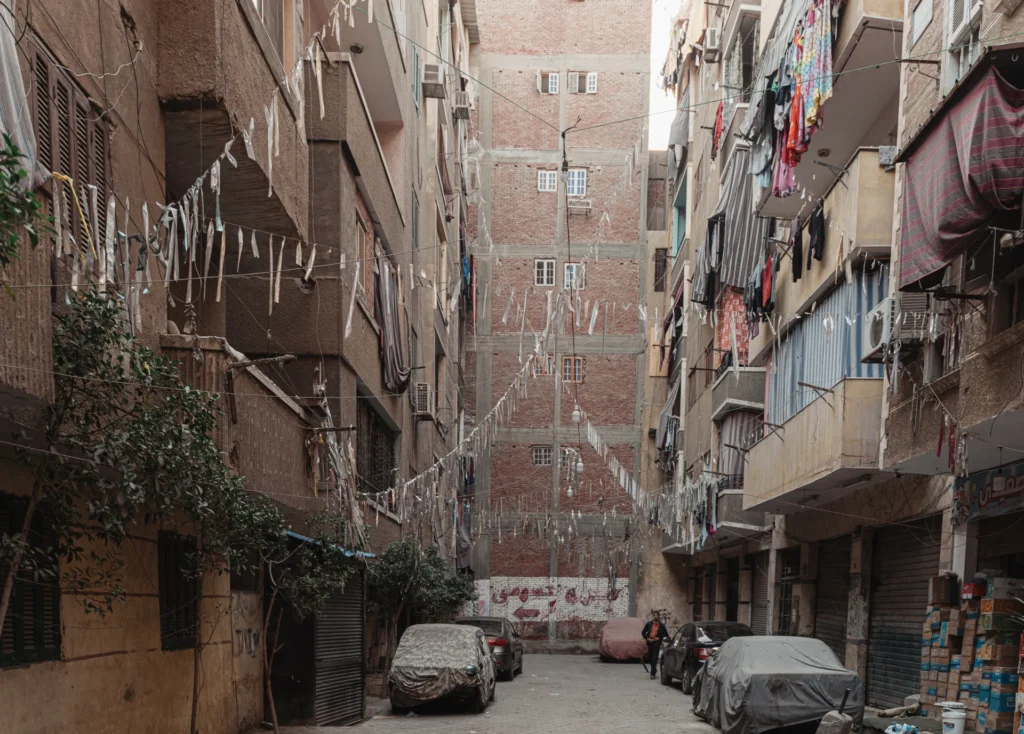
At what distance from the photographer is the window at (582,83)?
45125 mm

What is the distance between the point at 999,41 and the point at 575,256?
34.7 m

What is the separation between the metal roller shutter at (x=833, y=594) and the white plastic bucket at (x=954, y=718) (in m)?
7.21

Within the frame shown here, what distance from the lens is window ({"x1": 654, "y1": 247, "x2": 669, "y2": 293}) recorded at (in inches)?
A: 1718

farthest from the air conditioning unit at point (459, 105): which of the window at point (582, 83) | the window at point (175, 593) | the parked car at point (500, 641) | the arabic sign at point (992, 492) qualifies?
the window at point (175, 593)

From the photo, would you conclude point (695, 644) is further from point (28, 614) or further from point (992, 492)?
point (28, 614)

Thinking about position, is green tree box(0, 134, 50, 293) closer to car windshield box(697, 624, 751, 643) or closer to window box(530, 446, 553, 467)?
car windshield box(697, 624, 751, 643)

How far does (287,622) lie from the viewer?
Result: 595 inches

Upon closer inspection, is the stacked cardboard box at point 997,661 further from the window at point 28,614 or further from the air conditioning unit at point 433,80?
the air conditioning unit at point 433,80

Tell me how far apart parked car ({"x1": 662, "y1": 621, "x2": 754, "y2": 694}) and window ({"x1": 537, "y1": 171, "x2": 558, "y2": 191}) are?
80.2 ft

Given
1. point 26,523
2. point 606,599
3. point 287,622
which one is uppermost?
point 26,523

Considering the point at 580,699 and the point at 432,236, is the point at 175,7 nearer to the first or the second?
the point at 580,699

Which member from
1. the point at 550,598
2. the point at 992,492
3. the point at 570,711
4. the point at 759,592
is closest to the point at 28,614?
the point at 992,492

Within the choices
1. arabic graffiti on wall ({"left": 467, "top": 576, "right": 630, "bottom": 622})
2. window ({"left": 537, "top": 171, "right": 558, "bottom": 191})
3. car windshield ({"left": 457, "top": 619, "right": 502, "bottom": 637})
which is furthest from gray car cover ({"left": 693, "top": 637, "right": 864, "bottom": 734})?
window ({"left": 537, "top": 171, "right": 558, "bottom": 191})

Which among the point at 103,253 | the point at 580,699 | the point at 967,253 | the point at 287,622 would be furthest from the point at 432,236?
the point at 103,253
